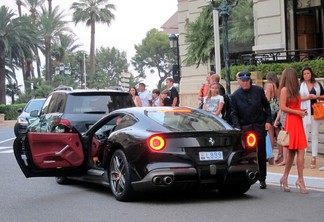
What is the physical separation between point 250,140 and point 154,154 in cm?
152

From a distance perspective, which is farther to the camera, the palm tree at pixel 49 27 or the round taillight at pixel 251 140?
the palm tree at pixel 49 27

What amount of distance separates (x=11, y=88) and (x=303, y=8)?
52.2 m

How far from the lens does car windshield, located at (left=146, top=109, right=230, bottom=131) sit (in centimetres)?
925

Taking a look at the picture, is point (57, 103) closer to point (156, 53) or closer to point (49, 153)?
point (49, 153)

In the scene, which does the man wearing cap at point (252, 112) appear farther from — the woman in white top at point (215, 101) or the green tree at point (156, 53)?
the green tree at point (156, 53)

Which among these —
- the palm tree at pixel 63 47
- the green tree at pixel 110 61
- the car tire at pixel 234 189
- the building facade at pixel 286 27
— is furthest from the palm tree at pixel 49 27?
the car tire at pixel 234 189

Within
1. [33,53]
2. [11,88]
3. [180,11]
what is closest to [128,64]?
[11,88]

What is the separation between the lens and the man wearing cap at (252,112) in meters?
10.1

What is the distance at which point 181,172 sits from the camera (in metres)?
8.68

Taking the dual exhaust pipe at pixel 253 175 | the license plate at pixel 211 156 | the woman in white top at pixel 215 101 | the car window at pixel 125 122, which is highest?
the woman in white top at pixel 215 101

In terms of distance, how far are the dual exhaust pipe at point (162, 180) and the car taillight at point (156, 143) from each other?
1.31 ft

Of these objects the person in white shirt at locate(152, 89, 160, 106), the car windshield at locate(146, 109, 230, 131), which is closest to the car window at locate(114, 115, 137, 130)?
the car windshield at locate(146, 109, 230, 131)

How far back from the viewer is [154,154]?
28.6 ft

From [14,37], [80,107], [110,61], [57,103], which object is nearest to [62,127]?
[80,107]
